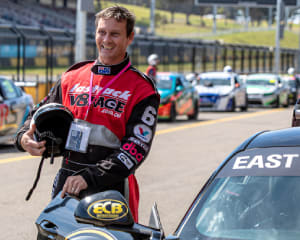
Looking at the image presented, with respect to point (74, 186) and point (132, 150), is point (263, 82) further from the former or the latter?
point (74, 186)

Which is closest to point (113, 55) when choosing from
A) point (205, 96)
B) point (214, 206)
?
point (214, 206)

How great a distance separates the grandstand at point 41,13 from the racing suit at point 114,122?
61.9 metres

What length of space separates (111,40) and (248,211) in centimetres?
113

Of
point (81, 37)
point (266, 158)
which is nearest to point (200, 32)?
point (81, 37)

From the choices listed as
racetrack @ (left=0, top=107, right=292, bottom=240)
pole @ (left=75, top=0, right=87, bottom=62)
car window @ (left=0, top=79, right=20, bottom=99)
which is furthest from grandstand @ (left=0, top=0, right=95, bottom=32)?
car window @ (left=0, top=79, right=20, bottom=99)

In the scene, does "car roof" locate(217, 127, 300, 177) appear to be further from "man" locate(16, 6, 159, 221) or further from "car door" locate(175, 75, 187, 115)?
"car door" locate(175, 75, 187, 115)

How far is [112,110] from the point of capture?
3.76m

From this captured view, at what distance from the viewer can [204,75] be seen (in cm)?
2800

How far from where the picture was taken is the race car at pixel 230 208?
2973 mm

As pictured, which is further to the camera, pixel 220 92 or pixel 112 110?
pixel 220 92

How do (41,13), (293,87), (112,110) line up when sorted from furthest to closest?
1. (41,13)
2. (293,87)
3. (112,110)

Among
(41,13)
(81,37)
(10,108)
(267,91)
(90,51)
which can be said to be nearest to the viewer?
(10,108)

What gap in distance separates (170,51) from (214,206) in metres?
29.8

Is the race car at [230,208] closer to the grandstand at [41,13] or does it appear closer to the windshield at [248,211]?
the windshield at [248,211]
